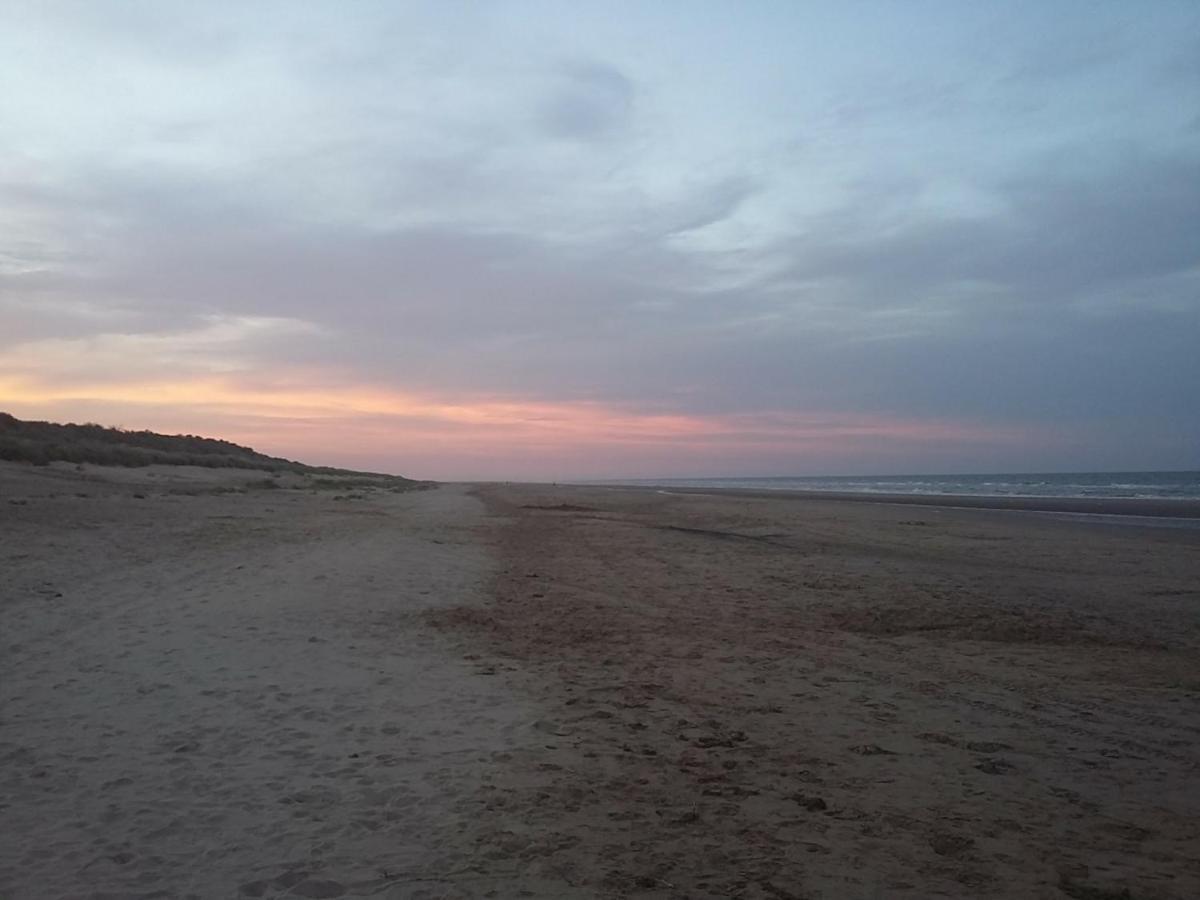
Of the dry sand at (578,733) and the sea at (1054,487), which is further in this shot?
the sea at (1054,487)

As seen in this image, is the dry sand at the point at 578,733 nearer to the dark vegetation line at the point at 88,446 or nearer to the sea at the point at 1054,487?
the dark vegetation line at the point at 88,446

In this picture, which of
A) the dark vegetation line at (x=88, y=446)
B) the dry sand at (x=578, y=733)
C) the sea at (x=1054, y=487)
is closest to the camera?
the dry sand at (x=578, y=733)

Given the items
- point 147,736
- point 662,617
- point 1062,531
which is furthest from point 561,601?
point 1062,531

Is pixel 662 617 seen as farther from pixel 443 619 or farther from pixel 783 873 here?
pixel 783 873

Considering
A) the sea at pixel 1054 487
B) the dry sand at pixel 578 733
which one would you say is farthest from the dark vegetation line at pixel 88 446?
the sea at pixel 1054 487

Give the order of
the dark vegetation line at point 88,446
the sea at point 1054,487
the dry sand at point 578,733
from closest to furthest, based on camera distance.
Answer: the dry sand at point 578,733 → the dark vegetation line at point 88,446 → the sea at point 1054,487

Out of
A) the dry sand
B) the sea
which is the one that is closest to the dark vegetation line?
the dry sand

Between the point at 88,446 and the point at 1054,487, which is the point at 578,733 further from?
the point at 1054,487

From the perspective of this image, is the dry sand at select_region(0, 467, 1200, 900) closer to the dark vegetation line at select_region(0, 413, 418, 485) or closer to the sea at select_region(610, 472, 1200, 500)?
the dark vegetation line at select_region(0, 413, 418, 485)

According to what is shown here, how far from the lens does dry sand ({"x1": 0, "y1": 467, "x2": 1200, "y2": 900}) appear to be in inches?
174

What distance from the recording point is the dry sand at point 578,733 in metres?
4.42

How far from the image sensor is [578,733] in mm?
6570

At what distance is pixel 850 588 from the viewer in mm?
14367

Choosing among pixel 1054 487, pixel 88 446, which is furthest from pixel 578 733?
pixel 1054 487
